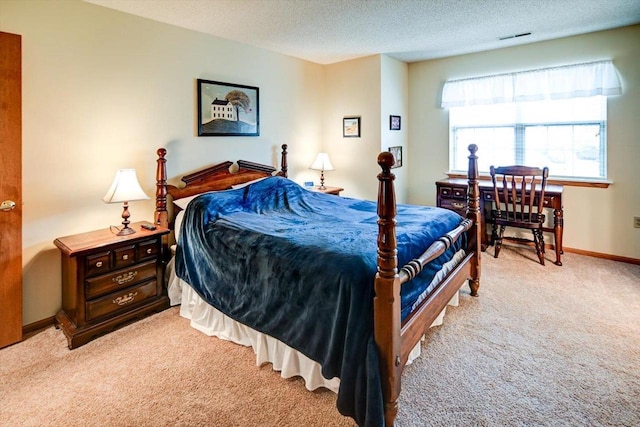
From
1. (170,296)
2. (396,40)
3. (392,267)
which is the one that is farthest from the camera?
(396,40)

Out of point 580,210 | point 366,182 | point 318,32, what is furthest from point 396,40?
point 580,210

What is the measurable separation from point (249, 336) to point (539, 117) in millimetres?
4009

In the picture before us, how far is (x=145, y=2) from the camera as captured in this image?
2.71 meters

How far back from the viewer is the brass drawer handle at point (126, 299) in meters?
2.54

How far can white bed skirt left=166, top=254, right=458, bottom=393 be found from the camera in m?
1.88

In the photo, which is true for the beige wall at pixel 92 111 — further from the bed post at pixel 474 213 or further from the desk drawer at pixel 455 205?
the desk drawer at pixel 455 205

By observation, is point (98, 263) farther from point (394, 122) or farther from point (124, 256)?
point (394, 122)

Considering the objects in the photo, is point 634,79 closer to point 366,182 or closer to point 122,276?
point 366,182

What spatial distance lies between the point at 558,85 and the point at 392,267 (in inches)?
147

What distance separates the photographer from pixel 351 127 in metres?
4.75

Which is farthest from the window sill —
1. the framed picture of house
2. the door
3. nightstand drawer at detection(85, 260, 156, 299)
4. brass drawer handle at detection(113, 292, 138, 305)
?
the door

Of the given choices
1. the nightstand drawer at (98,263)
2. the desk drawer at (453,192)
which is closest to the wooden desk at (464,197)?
the desk drawer at (453,192)

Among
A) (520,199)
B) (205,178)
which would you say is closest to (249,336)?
(205,178)

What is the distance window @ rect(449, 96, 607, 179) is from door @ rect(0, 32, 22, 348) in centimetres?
447
